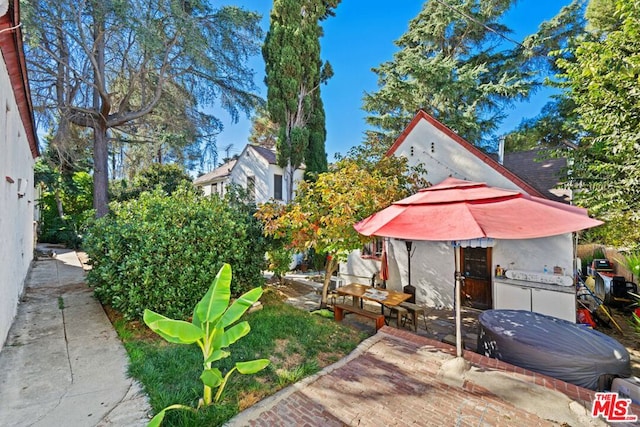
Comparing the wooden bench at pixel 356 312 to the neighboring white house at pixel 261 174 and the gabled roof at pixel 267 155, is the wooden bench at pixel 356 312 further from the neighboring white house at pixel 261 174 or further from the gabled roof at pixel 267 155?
the gabled roof at pixel 267 155

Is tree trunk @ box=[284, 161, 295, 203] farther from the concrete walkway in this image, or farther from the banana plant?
the banana plant

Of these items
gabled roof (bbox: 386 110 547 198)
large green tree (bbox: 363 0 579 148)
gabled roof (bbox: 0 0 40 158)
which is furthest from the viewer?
large green tree (bbox: 363 0 579 148)

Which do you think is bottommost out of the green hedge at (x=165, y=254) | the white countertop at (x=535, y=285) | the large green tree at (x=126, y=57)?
the white countertop at (x=535, y=285)

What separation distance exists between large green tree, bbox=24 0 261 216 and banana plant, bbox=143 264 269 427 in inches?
480

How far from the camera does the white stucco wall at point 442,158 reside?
949 centimetres

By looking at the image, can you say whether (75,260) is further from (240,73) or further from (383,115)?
(383,115)

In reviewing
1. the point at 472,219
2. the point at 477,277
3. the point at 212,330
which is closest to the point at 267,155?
the point at 477,277

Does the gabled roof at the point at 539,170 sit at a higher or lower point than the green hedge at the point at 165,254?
higher

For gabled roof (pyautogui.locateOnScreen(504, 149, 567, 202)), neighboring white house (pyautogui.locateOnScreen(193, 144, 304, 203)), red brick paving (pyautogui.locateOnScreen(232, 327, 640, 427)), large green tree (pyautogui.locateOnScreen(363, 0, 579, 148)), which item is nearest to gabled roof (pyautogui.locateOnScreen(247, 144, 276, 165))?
neighboring white house (pyautogui.locateOnScreen(193, 144, 304, 203))

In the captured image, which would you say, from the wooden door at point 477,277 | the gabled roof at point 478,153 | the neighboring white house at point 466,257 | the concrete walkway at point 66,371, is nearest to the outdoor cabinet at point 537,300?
the neighboring white house at point 466,257

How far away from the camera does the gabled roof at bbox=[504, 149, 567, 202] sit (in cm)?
1068

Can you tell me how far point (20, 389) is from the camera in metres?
4.18

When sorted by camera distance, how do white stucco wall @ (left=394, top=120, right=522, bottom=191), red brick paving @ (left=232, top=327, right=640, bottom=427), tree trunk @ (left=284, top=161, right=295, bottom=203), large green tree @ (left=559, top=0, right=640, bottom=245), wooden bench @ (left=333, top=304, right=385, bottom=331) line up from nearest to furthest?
red brick paving @ (left=232, top=327, right=640, bottom=427), large green tree @ (left=559, top=0, right=640, bottom=245), wooden bench @ (left=333, top=304, right=385, bottom=331), white stucco wall @ (left=394, top=120, right=522, bottom=191), tree trunk @ (left=284, top=161, right=295, bottom=203)

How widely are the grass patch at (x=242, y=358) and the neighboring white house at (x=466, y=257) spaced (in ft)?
14.7
